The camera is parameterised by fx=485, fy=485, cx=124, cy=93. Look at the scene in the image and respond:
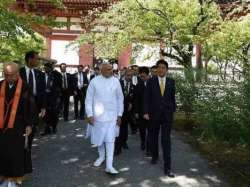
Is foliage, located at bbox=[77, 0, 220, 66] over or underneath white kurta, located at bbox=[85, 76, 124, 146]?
Result: over

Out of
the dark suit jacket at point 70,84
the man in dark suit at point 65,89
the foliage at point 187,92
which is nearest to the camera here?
the foliage at point 187,92

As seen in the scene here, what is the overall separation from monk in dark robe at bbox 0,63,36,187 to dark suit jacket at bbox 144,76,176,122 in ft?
8.92

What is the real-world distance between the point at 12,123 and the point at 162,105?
2.99 metres

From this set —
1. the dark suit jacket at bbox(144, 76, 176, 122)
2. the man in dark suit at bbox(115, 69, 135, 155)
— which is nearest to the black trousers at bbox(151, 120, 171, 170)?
the dark suit jacket at bbox(144, 76, 176, 122)

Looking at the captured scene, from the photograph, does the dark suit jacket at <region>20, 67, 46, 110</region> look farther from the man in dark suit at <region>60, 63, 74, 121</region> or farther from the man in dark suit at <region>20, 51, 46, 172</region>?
the man in dark suit at <region>60, 63, 74, 121</region>

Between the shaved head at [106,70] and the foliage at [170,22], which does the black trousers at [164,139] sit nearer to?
the shaved head at [106,70]

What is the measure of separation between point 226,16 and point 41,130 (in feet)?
28.9

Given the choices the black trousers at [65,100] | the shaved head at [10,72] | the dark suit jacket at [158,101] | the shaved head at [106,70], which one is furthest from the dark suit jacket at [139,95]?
the black trousers at [65,100]

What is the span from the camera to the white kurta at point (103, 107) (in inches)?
329

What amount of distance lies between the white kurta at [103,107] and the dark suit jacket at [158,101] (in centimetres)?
63

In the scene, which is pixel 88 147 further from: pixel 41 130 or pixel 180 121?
pixel 180 121

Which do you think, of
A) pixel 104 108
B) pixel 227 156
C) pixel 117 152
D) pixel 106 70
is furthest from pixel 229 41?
pixel 104 108

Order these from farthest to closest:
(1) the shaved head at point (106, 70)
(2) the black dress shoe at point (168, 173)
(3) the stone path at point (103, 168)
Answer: (1) the shaved head at point (106, 70) → (2) the black dress shoe at point (168, 173) → (3) the stone path at point (103, 168)

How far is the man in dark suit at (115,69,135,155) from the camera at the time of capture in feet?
33.5
